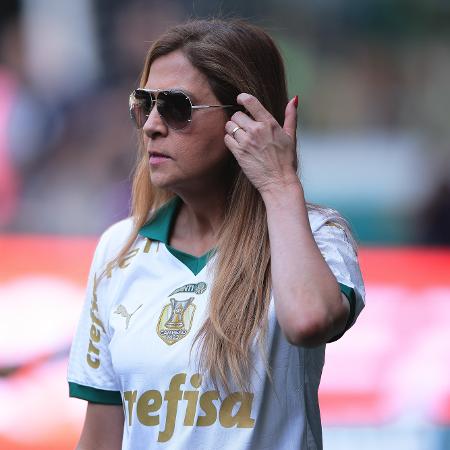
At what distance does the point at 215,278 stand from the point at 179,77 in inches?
19.2

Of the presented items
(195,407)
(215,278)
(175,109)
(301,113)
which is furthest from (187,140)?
(301,113)

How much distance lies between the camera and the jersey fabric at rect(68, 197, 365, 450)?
7.23 ft

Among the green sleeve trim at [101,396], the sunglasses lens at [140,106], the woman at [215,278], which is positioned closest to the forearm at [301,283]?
the woman at [215,278]

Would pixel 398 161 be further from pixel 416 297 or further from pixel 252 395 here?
pixel 252 395

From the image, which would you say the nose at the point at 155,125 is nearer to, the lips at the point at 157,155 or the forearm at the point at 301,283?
the lips at the point at 157,155

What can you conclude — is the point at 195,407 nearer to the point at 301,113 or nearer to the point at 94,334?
the point at 94,334

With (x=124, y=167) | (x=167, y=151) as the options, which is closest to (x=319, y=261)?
(x=167, y=151)

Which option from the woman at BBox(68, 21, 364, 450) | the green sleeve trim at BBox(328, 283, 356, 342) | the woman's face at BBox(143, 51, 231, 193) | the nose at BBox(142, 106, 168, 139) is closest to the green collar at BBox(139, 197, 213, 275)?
the woman at BBox(68, 21, 364, 450)

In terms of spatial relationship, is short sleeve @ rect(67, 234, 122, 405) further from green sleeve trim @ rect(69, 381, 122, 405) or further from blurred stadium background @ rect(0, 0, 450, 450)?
blurred stadium background @ rect(0, 0, 450, 450)

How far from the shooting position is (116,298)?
2.44 metres

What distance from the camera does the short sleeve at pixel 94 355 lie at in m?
2.48

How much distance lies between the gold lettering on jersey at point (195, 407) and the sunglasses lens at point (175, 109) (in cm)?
58

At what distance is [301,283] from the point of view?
2115mm

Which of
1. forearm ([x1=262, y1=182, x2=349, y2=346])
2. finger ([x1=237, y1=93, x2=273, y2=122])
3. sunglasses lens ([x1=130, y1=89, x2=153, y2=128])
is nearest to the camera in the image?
forearm ([x1=262, y1=182, x2=349, y2=346])
